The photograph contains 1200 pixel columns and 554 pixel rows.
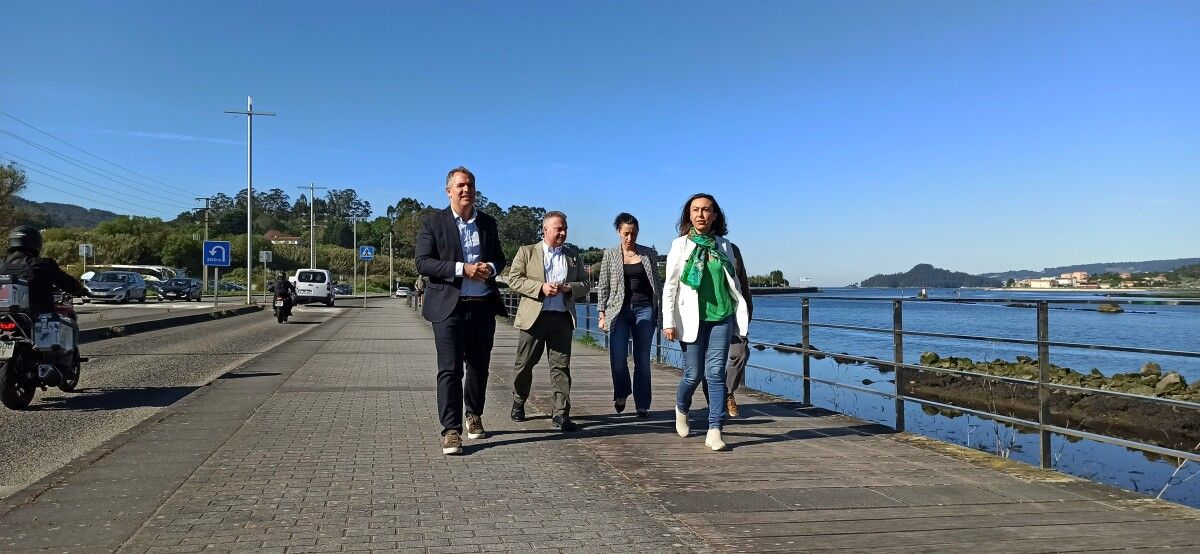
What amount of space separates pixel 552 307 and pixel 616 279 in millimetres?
877

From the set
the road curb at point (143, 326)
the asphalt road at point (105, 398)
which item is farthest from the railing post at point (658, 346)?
the road curb at point (143, 326)

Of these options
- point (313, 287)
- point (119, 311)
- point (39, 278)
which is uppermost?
point (313, 287)

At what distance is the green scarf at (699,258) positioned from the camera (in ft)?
19.2

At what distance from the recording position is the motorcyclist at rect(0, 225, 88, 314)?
25.8ft

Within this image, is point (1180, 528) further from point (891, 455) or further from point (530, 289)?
point (530, 289)

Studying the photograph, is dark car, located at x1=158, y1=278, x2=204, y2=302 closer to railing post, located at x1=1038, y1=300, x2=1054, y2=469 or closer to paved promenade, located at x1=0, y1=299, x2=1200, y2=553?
paved promenade, located at x1=0, y1=299, x2=1200, y2=553

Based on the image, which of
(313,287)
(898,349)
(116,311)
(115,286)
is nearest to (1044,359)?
(898,349)

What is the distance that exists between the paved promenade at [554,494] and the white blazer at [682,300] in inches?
31.2

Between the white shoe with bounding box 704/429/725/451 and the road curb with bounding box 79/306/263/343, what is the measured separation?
14406 mm

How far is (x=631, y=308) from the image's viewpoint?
7246 millimetres

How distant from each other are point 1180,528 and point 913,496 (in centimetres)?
113

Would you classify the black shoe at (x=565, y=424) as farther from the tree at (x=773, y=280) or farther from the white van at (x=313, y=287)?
the tree at (x=773, y=280)

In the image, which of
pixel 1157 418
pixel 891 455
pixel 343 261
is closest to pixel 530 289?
pixel 891 455

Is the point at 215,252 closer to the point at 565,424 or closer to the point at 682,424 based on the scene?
the point at 565,424
